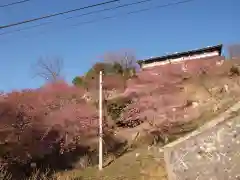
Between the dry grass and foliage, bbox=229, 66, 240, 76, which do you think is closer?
the dry grass

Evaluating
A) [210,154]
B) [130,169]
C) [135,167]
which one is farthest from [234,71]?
[210,154]

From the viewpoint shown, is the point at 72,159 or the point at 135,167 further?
the point at 72,159

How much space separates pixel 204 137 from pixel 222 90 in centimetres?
1577

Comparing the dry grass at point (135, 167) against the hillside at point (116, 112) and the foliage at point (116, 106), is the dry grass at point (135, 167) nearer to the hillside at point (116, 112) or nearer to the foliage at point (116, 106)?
the hillside at point (116, 112)

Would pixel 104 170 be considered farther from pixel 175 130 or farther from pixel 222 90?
pixel 222 90

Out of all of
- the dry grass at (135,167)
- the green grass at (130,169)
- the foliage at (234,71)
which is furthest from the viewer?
the foliage at (234,71)

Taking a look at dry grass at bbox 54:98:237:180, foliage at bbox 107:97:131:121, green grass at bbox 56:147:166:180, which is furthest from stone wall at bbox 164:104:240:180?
foliage at bbox 107:97:131:121

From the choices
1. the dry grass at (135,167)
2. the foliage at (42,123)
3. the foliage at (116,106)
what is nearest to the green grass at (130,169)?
the dry grass at (135,167)

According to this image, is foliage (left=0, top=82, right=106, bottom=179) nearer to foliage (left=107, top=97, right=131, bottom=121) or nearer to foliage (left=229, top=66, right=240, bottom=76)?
foliage (left=107, top=97, right=131, bottom=121)

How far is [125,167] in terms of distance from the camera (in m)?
13.9

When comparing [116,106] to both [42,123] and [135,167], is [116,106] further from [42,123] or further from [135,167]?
[135,167]

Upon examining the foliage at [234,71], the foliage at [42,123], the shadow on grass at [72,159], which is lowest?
the shadow on grass at [72,159]

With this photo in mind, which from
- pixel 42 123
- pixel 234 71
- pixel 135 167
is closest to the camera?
pixel 135 167

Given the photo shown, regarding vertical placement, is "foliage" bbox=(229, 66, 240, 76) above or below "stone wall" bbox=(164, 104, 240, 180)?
above
